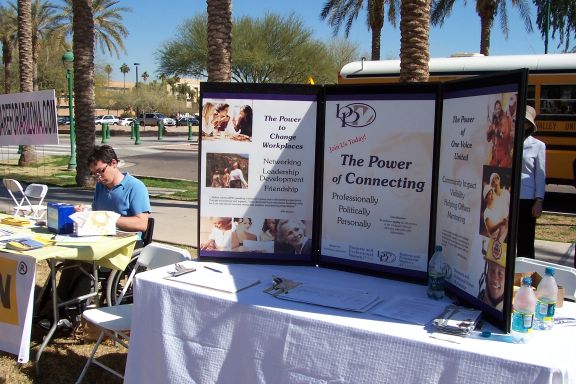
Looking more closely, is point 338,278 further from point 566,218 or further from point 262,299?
point 566,218

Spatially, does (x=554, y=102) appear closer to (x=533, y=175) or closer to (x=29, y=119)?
(x=533, y=175)

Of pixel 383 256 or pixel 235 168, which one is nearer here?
pixel 383 256

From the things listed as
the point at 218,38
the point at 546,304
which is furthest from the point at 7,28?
the point at 546,304

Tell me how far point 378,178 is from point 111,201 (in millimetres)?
2680

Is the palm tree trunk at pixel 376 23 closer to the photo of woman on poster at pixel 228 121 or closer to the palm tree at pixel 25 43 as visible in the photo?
the palm tree at pixel 25 43

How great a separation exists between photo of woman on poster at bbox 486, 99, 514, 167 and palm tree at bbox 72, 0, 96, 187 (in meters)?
12.1

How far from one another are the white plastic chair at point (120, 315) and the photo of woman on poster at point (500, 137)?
224 cm

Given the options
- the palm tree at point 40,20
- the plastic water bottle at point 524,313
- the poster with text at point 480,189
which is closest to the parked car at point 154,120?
the palm tree at point 40,20

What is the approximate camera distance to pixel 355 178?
11.6 ft

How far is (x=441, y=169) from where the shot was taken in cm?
321

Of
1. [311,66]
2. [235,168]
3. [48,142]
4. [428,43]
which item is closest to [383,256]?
[235,168]

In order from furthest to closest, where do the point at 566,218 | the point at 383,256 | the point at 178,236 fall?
1. the point at 566,218
2. the point at 178,236
3. the point at 383,256

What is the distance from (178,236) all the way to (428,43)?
4787 mm

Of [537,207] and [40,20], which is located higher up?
[40,20]
